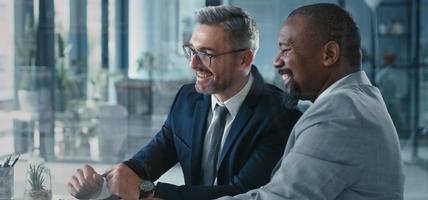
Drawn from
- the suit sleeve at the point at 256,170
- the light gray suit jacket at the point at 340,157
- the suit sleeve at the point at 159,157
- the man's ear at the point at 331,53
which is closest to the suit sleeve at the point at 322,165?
the light gray suit jacket at the point at 340,157

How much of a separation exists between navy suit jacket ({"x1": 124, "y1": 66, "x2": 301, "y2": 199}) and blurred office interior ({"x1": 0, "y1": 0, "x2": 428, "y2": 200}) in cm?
71

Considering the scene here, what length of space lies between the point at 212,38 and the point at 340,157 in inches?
24.1

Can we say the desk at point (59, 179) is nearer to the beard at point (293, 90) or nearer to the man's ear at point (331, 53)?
the beard at point (293, 90)

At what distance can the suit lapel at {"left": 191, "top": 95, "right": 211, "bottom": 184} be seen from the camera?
2.04 meters

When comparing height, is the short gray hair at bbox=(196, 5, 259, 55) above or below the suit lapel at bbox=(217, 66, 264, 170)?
above

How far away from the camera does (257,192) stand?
1535 millimetres

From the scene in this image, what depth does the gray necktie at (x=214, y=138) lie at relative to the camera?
6.67ft

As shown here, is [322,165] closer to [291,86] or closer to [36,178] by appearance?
[291,86]

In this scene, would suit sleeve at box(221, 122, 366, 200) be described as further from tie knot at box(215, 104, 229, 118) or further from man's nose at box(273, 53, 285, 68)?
tie knot at box(215, 104, 229, 118)

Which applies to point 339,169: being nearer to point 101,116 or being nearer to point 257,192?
point 257,192

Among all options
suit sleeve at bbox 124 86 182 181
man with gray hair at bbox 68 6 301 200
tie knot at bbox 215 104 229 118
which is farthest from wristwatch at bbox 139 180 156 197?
tie knot at bbox 215 104 229 118

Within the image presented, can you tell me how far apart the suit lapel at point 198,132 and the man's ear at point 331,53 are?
0.53 meters

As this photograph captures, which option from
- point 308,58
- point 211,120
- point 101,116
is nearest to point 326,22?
point 308,58

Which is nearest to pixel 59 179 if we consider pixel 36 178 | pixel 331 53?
pixel 36 178
